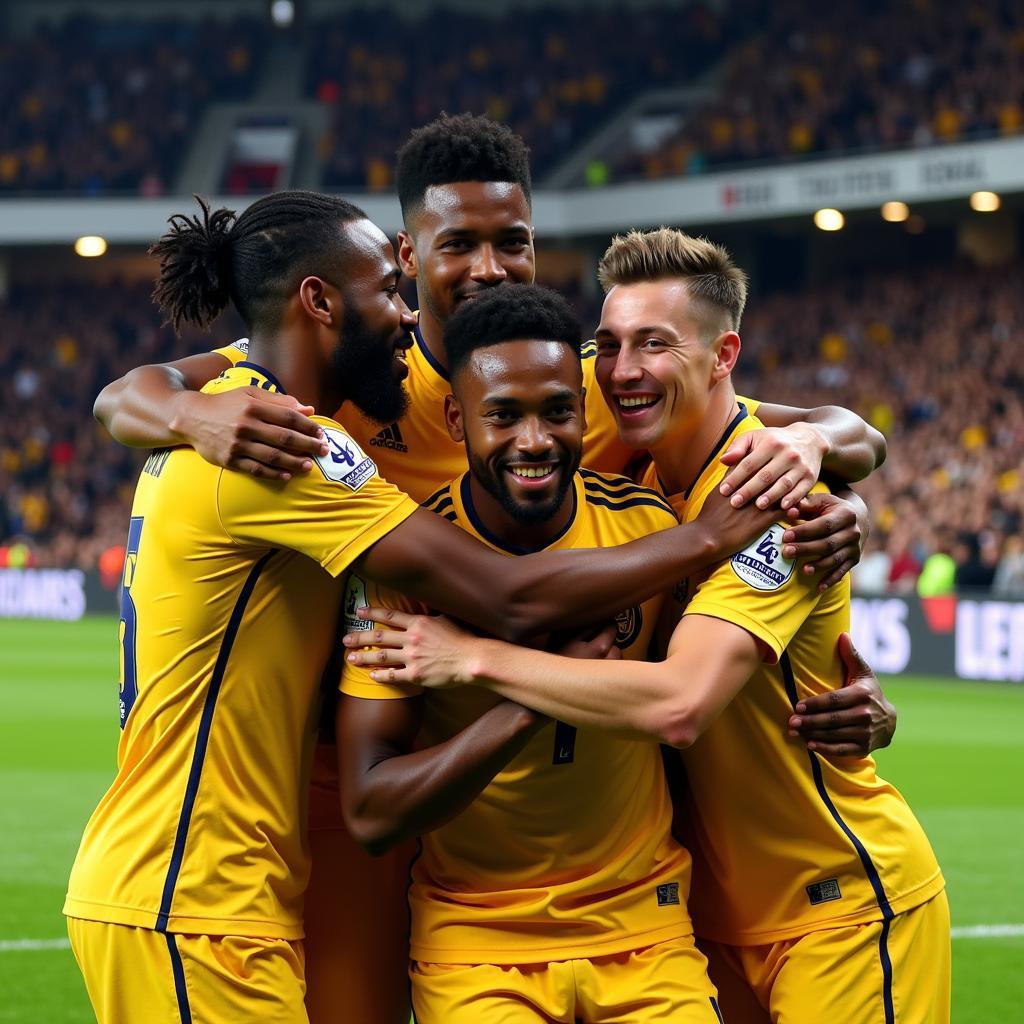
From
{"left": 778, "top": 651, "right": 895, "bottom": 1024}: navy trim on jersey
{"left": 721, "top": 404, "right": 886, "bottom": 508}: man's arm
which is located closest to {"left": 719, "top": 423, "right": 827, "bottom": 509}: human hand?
{"left": 721, "top": 404, "right": 886, "bottom": 508}: man's arm

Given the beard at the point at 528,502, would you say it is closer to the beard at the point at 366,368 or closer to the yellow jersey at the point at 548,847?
the yellow jersey at the point at 548,847

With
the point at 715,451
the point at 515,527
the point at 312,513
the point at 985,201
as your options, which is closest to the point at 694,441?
the point at 715,451

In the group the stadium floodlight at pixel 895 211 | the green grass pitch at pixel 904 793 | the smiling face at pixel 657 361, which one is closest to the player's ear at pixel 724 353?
the smiling face at pixel 657 361

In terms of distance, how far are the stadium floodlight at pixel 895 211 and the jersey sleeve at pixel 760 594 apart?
27.0 metres

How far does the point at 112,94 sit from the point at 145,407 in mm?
37185

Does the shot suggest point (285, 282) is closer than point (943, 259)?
Yes

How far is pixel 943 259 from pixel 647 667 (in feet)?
99.3

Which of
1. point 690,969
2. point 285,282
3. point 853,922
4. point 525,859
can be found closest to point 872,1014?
point 853,922

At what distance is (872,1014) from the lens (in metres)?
3.96

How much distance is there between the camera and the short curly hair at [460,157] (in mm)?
4723

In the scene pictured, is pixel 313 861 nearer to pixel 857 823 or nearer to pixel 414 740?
pixel 414 740

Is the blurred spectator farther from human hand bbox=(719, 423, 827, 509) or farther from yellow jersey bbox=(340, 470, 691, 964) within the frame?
yellow jersey bbox=(340, 470, 691, 964)

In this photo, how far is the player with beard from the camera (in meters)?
3.61

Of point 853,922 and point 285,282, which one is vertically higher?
point 285,282
